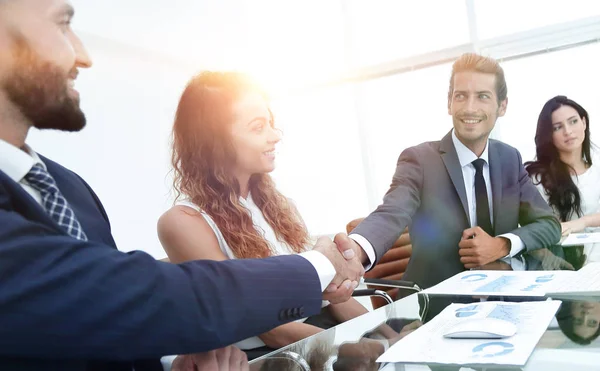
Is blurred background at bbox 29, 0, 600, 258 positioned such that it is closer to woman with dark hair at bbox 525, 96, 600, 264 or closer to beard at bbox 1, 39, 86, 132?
woman with dark hair at bbox 525, 96, 600, 264

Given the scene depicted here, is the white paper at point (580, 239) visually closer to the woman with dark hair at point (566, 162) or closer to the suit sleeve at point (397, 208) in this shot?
the suit sleeve at point (397, 208)

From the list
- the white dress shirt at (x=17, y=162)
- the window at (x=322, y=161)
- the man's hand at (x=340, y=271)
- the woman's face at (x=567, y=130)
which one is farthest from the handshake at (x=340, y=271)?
the window at (x=322, y=161)

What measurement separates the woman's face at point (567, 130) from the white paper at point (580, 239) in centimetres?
139

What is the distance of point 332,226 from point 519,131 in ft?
6.97

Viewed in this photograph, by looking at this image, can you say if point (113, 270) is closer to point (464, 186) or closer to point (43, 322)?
point (43, 322)

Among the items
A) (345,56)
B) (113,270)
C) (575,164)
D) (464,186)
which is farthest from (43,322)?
(345,56)

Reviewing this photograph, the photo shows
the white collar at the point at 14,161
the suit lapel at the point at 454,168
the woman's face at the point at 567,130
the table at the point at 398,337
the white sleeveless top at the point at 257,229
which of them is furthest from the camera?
the woman's face at the point at 567,130

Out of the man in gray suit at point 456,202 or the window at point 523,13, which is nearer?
the man in gray suit at point 456,202

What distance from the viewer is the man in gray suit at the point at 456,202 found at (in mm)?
2127

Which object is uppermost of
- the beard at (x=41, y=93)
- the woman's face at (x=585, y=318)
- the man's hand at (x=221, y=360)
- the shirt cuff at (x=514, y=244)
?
the beard at (x=41, y=93)

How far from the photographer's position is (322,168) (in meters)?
6.02

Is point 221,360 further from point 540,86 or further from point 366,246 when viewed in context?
point 540,86

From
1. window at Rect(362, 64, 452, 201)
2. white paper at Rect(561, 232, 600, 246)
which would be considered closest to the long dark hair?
white paper at Rect(561, 232, 600, 246)

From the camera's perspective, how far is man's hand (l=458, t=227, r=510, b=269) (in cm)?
185
